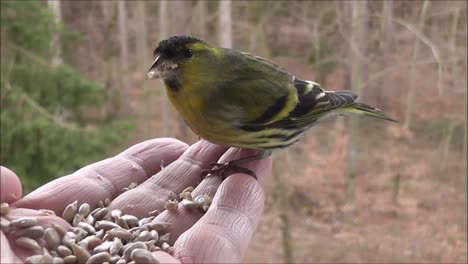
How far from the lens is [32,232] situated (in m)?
1.23

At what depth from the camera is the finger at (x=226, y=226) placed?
1.20 m

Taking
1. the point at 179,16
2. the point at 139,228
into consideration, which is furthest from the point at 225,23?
the point at 139,228

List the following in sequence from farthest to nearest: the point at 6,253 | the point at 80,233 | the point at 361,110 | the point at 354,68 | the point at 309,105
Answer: the point at 354,68 → the point at 361,110 → the point at 309,105 → the point at 80,233 → the point at 6,253

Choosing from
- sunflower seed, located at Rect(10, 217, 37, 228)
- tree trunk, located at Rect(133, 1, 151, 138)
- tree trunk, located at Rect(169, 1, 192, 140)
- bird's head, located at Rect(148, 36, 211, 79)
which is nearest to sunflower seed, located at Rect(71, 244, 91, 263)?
sunflower seed, located at Rect(10, 217, 37, 228)

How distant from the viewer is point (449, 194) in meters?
3.07

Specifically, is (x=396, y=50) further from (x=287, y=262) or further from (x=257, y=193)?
(x=257, y=193)

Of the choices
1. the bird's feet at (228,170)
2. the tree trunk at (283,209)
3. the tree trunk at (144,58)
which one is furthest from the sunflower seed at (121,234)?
the tree trunk at (144,58)

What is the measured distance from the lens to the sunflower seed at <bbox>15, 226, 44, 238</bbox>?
48.1 inches

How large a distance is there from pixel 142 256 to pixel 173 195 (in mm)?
406

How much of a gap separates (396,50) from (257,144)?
1611 mm

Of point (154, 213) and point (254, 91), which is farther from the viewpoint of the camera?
point (254, 91)

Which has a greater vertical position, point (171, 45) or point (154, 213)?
point (171, 45)

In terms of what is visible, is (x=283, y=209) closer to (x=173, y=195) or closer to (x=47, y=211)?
(x=173, y=195)

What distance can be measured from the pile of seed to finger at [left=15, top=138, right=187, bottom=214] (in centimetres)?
5
